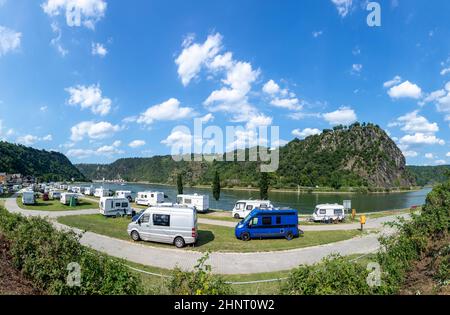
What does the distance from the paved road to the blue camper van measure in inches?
107

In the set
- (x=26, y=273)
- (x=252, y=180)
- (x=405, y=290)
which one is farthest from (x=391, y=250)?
(x=252, y=180)

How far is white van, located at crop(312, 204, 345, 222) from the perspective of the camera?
2911 cm

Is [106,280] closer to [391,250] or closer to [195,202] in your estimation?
[391,250]

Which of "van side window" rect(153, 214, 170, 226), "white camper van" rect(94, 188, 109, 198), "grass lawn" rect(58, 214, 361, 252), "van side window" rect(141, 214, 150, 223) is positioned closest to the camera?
"grass lawn" rect(58, 214, 361, 252)

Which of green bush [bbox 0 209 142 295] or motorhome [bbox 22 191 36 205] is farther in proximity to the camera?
motorhome [bbox 22 191 36 205]

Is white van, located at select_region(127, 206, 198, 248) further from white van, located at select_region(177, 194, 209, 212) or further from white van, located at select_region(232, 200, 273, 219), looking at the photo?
white van, located at select_region(177, 194, 209, 212)

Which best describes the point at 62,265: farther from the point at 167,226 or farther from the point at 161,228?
the point at 161,228

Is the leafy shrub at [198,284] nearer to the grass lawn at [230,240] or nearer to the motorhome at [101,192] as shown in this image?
the grass lawn at [230,240]

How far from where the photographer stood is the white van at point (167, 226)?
1694 cm

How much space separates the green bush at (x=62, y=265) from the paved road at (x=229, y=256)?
493 cm

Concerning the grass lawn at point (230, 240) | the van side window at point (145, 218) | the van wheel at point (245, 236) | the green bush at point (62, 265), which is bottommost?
the grass lawn at point (230, 240)

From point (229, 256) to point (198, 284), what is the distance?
9337mm

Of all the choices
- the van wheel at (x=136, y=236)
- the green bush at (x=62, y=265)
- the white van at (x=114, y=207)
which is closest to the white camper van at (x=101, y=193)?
the white van at (x=114, y=207)

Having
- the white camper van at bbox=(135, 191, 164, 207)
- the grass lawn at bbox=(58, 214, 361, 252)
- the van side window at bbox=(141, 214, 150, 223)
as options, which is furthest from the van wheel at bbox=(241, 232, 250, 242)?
the white camper van at bbox=(135, 191, 164, 207)
